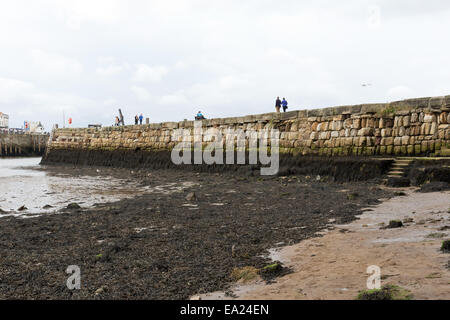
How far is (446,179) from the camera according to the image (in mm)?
9750

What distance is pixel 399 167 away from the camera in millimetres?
11594

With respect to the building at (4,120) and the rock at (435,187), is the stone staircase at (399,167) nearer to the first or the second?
the rock at (435,187)

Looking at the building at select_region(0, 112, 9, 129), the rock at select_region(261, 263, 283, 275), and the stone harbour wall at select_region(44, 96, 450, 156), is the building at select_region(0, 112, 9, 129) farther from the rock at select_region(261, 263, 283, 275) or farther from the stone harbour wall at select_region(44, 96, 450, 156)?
the rock at select_region(261, 263, 283, 275)

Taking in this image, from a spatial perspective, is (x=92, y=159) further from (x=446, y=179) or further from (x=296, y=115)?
(x=446, y=179)

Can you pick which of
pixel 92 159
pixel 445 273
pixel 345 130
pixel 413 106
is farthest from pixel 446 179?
pixel 92 159

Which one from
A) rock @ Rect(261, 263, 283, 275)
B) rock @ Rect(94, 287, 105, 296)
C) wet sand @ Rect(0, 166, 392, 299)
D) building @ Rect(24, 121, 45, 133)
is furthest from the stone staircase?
building @ Rect(24, 121, 45, 133)

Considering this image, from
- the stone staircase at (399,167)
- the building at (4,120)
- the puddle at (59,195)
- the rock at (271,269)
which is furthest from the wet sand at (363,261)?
the building at (4,120)

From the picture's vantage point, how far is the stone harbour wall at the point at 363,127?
11594 millimetres

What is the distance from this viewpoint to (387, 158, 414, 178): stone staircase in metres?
11.3

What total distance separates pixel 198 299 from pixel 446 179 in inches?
343

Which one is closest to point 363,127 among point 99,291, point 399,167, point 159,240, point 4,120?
point 399,167

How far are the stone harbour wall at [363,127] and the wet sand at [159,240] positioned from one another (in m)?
3.07

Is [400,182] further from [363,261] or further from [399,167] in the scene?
[363,261]

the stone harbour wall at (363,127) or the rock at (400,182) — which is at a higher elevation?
the stone harbour wall at (363,127)
